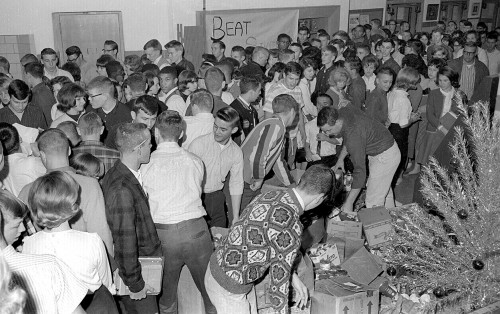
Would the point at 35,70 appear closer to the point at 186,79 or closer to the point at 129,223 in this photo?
the point at 186,79

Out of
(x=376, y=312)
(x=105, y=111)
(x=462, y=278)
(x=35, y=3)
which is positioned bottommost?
(x=376, y=312)

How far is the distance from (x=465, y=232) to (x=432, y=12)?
15411 millimetres

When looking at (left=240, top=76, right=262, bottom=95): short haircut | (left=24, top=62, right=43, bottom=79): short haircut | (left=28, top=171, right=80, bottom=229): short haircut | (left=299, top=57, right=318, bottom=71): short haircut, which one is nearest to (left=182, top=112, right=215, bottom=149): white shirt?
(left=240, top=76, right=262, bottom=95): short haircut

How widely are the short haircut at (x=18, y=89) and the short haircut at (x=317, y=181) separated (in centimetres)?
384

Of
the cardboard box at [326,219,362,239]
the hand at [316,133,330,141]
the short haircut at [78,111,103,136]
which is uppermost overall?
the short haircut at [78,111,103,136]

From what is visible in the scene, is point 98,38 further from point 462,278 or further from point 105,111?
point 462,278

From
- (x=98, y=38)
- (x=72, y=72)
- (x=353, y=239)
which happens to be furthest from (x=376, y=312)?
(x=98, y=38)

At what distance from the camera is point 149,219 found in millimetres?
4047

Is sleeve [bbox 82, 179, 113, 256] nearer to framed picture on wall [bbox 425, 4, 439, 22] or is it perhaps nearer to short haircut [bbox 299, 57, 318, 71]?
short haircut [bbox 299, 57, 318, 71]

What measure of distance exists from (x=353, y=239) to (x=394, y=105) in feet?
8.33

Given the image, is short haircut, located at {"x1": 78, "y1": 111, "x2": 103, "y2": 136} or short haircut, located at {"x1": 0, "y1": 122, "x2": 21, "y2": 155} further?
short haircut, located at {"x1": 78, "y1": 111, "x2": 103, "y2": 136}

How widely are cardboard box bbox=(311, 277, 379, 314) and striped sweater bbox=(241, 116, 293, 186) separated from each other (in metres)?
1.43

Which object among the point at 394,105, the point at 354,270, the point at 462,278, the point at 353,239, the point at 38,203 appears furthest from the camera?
the point at 394,105

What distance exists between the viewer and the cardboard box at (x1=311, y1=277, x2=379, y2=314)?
4469 millimetres
